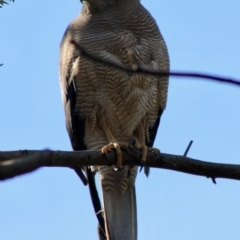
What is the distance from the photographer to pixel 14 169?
64.4 inches

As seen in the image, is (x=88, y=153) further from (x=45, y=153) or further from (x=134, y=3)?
(x=134, y=3)

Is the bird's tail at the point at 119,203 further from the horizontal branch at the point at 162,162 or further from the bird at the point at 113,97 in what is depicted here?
the horizontal branch at the point at 162,162

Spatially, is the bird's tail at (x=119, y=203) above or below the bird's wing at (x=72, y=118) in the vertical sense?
below

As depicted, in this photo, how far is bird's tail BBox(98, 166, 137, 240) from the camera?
19.5ft

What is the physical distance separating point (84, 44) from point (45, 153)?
449 cm

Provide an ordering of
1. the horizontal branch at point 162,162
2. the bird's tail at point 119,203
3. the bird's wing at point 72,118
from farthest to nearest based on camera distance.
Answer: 1. the bird's wing at point 72,118
2. the bird's tail at point 119,203
3. the horizontal branch at point 162,162

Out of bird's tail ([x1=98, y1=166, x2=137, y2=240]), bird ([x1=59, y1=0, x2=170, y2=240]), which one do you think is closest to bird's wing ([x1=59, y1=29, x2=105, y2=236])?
bird ([x1=59, y1=0, x2=170, y2=240])

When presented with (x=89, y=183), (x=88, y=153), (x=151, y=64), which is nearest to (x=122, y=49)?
Result: (x=151, y=64)

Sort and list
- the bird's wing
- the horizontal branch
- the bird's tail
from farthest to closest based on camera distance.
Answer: the bird's wing → the bird's tail → the horizontal branch

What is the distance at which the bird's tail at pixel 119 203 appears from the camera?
594 cm

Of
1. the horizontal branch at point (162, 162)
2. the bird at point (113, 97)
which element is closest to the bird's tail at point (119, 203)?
the bird at point (113, 97)

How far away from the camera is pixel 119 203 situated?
6.15 metres

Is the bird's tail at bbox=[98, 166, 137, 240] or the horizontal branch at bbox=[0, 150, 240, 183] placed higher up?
the horizontal branch at bbox=[0, 150, 240, 183]

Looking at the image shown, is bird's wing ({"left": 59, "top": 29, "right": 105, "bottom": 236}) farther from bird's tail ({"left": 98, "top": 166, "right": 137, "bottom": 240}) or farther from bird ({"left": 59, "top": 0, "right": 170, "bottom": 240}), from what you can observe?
bird's tail ({"left": 98, "top": 166, "right": 137, "bottom": 240})
